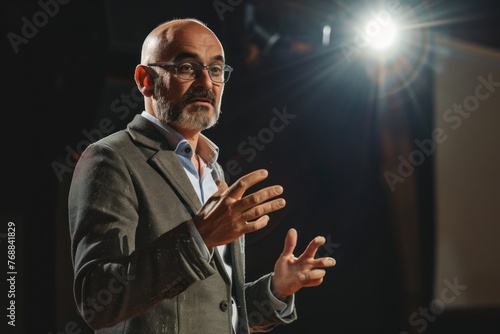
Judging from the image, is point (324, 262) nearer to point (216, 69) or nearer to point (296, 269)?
point (296, 269)

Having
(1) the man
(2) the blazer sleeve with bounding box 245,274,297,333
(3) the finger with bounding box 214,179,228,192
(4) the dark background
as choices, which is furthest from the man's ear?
(4) the dark background

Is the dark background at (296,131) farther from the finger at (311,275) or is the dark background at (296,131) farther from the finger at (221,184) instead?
the finger at (311,275)

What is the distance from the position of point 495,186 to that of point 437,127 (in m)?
0.46

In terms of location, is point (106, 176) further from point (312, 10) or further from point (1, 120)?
point (312, 10)

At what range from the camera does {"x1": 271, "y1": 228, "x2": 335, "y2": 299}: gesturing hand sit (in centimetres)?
165

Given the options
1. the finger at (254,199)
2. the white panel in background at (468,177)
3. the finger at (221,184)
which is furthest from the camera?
the white panel in background at (468,177)

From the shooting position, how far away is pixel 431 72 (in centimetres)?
358

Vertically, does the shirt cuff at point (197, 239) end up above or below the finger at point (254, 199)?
below

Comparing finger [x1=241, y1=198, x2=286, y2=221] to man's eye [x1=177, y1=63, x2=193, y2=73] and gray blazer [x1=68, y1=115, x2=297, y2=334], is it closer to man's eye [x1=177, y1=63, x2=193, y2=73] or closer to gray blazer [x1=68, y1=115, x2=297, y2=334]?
gray blazer [x1=68, y1=115, x2=297, y2=334]

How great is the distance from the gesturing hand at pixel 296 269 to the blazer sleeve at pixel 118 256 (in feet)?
1.51

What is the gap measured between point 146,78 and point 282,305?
2.41ft

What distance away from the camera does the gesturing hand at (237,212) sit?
1223 mm

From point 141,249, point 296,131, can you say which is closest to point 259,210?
point 141,249

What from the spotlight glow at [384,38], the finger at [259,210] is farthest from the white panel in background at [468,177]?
the finger at [259,210]
